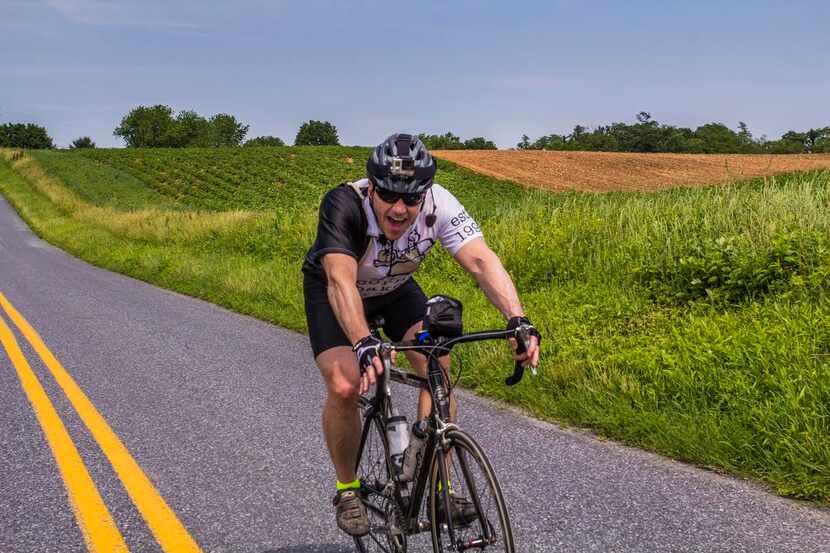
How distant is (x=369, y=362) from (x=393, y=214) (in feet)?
2.48

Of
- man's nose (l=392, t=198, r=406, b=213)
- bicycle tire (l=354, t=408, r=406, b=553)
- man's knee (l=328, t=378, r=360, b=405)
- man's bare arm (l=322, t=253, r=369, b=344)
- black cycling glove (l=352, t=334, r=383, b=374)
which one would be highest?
man's nose (l=392, t=198, r=406, b=213)

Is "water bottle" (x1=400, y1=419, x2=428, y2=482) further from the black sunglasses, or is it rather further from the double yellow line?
the double yellow line

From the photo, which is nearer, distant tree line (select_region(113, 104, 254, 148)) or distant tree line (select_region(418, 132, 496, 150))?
distant tree line (select_region(418, 132, 496, 150))

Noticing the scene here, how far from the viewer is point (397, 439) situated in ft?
11.1

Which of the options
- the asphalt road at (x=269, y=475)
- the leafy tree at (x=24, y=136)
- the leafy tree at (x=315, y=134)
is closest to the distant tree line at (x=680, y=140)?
the leafy tree at (x=315, y=134)

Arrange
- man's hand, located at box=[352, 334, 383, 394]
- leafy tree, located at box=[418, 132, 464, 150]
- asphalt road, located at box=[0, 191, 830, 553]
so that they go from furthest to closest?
1. leafy tree, located at box=[418, 132, 464, 150]
2. asphalt road, located at box=[0, 191, 830, 553]
3. man's hand, located at box=[352, 334, 383, 394]

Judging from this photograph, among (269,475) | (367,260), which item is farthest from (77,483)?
(367,260)

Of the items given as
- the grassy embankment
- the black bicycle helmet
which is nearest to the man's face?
the black bicycle helmet

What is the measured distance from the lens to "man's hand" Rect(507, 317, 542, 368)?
9.67ft

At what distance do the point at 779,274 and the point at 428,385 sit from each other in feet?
18.7

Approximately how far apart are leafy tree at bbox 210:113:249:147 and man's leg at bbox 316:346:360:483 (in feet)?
513

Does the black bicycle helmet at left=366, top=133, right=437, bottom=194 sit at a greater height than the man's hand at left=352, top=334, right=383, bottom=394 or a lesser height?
greater

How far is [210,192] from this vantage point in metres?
46.7

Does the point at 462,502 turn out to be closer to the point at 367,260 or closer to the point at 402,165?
the point at 367,260
